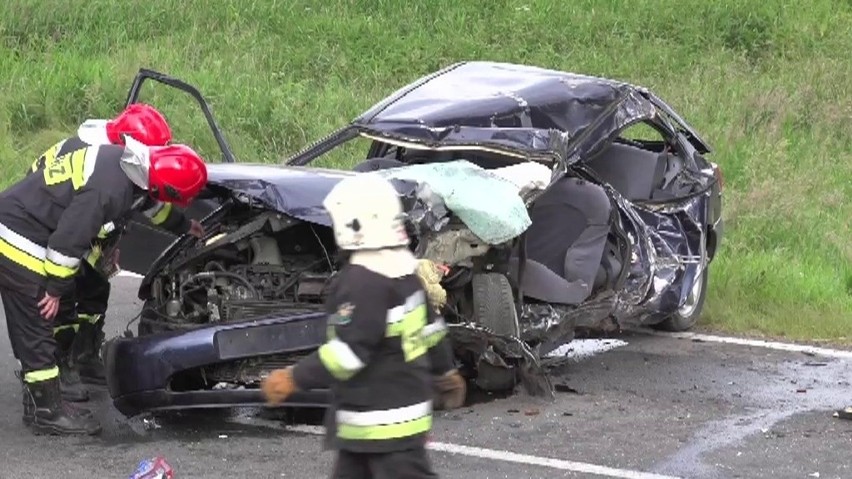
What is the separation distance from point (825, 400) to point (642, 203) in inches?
60.3

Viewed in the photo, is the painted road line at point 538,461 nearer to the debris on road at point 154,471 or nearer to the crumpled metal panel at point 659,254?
the debris on road at point 154,471

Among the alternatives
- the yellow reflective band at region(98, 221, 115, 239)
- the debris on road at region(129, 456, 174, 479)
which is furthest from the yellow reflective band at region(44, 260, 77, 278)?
the debris on road at region(129, 456, 174, 479)

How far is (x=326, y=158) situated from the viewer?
41.3 ft

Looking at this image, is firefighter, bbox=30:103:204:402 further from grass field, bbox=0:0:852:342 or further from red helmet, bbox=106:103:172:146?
grass field, bbox=0:0:852:342

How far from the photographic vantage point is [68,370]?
7.71 metres

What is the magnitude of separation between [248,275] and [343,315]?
8.67 feet

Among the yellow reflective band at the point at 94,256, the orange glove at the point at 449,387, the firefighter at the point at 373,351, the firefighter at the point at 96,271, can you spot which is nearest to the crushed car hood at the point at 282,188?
the firefighter at the point at 96,271

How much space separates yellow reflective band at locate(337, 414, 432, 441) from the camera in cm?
458

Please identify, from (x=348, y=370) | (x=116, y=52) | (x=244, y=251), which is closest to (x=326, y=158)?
(x=116, y=52)

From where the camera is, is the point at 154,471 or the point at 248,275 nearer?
the point at 154,471

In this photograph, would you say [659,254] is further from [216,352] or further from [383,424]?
[383,424]

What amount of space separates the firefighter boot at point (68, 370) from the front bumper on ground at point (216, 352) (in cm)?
86

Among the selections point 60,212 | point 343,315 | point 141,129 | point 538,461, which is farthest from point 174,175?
point 343,315

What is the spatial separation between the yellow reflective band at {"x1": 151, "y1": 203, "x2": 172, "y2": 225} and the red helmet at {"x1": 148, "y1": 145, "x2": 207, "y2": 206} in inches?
19.9
